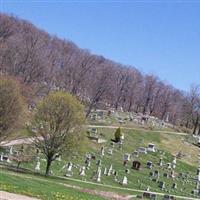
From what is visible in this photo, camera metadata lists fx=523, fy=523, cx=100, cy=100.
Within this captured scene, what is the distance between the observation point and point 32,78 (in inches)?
Answer: 3533

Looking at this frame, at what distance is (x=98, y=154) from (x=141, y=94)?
7041 centimetres

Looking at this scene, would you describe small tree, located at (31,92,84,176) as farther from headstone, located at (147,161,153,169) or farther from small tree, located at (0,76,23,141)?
headstone, located at (147,161,153,169)

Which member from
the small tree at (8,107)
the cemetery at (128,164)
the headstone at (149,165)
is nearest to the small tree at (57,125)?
the cemetery at (128,164)

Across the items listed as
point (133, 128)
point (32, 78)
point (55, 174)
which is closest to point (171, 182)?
point (55, 174)

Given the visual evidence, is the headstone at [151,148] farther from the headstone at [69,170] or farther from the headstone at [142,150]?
the headstone at [69,170]

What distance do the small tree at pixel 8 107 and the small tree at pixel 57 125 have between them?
3204 mm

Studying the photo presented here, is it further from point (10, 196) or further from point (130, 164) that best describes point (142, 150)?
point (10, 196)

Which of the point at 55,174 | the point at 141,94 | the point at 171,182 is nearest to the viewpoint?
the point at 55,174

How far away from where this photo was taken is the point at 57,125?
43000 millimetres

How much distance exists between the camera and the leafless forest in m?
92.6

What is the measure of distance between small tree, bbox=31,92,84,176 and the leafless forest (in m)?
30.0

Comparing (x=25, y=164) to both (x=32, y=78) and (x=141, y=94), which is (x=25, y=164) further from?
→ (x=141, y=94)

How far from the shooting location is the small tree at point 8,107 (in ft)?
151

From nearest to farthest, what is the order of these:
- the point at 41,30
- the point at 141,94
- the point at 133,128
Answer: the point at 133,128, the point at 141,94, the point at 41,30
